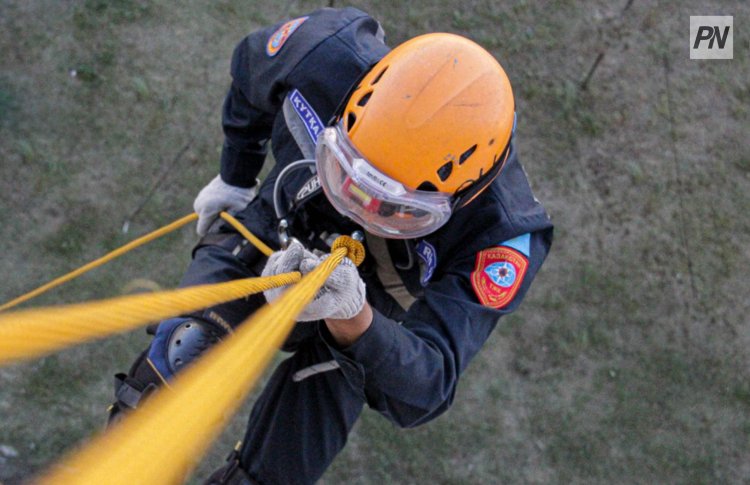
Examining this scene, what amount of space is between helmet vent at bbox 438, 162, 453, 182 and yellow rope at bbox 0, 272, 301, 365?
63 centimetres

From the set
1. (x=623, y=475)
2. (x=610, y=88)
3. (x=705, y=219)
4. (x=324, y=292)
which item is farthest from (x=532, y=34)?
(x=324, y=292)

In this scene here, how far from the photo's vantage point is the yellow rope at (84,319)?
113cm

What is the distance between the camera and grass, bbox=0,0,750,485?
312 cm

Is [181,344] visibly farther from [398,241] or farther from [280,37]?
[280,37]

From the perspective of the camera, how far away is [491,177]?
207 centimetres

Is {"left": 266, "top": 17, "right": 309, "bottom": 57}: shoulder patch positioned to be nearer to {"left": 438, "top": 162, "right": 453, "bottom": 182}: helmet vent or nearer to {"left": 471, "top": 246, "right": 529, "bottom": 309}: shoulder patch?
{"left": 438, "top": 162, "right": 453, "bottom": 182}: helmet vent

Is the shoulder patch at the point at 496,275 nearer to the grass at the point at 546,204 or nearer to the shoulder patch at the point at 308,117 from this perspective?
the shoulder patch at the point at 308,117

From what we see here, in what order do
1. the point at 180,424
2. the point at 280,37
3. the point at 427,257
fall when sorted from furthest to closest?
1. the point at 280,37
2. the point at 427,257
3. the point at 180,424

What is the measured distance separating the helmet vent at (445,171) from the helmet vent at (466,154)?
0.03 metres

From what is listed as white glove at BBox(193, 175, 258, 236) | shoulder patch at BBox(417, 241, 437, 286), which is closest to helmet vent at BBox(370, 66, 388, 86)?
shoulder patch at BBox(417, 241, 437, 286)

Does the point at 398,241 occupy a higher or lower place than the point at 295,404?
higher

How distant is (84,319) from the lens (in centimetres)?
123

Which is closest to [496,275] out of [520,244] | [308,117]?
[520,244]

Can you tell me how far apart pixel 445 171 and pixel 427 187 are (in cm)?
6
